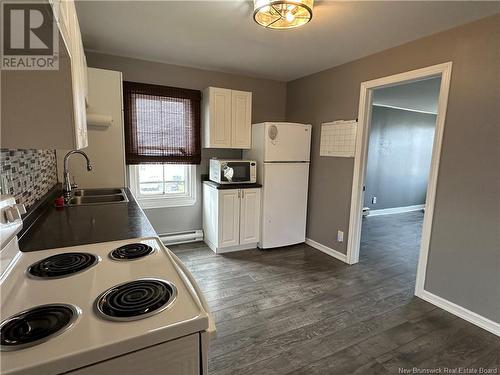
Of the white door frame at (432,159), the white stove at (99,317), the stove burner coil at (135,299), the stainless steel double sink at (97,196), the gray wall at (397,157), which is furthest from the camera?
the gray wall at (397,157)

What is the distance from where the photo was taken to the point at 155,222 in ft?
11.7

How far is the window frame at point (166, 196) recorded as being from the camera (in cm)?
337

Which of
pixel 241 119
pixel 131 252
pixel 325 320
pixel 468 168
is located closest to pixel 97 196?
pixel 131 252

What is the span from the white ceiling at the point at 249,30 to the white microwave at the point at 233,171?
4.02 ft

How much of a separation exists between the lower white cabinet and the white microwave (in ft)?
0.42

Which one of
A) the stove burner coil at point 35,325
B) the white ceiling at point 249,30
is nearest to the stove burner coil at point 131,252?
the stove burner coil at point 35,325

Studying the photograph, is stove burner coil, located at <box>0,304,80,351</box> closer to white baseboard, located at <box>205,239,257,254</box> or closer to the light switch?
white baseboard, located at <box>205,239,257,254</box>

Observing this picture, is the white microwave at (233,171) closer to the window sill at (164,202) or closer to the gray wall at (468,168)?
the window sill at (164,202)

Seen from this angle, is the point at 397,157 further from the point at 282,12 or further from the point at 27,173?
the point at 27,173

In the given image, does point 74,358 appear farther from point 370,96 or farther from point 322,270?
point 370,96

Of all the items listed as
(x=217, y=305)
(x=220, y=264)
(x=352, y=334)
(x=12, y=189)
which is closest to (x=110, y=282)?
(x=12, y=189)

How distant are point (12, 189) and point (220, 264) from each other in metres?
2.15

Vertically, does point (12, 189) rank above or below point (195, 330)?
above

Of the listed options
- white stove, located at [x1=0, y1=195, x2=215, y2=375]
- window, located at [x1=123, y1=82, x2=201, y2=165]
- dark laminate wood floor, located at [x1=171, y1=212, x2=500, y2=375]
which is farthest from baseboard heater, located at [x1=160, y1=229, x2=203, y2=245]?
white stove, located at [x1=0, y1=195, x2=215, y2=375]
